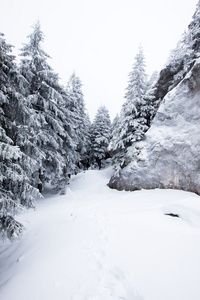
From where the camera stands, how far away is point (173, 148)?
29.7 ft

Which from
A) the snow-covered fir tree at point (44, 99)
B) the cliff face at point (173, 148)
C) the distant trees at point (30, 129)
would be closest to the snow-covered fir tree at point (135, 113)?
the cliff face at point (173, 148)

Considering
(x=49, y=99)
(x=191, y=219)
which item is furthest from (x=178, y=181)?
(x=49, y=99)

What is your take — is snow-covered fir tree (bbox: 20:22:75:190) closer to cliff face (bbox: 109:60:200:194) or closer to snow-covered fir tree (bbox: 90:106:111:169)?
cliff face (bbox: 109:60:200:194)

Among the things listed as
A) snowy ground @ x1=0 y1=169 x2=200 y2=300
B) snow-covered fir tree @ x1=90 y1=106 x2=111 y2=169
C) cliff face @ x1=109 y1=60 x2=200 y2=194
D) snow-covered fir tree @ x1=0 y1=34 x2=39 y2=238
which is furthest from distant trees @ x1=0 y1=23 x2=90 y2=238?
cliff face @ x1=109 y1=60 x2=200 y2=194

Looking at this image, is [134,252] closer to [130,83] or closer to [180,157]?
[180,157]

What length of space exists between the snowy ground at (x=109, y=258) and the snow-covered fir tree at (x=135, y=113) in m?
5.80

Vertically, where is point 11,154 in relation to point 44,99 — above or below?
below

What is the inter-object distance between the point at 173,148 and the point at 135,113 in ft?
13.5

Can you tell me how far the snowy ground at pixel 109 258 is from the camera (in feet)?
9.80

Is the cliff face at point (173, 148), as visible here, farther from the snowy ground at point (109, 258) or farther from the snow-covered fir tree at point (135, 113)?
the snowy ground at point (109, 258)

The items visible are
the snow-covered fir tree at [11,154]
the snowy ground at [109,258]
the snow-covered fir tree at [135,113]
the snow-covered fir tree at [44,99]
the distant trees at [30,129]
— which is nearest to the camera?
the snowy ground at [109,258]

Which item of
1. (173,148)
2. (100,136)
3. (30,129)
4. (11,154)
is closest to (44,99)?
(30,129)

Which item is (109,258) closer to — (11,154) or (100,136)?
(11,154)

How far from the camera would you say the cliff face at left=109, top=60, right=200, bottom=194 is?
834 centimetres
